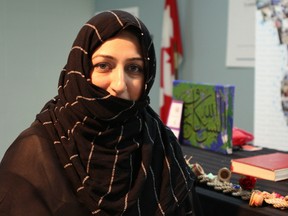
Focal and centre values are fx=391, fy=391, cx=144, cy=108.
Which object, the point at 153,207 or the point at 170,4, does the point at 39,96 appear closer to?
the point at 170,4

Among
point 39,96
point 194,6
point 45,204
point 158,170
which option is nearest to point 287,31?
point 194,6

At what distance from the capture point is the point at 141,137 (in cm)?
100

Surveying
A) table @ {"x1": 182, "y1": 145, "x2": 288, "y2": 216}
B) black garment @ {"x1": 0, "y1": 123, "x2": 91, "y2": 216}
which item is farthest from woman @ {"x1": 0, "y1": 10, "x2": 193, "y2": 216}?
table @ {"x1": 182, "y1": 145, "x2": 288, "y2": 216}

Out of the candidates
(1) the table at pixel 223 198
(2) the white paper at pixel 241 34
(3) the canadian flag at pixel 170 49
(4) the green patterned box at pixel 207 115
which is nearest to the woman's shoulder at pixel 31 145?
(1) the table at pixel 223 198

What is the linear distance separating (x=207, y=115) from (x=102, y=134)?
0.62 m

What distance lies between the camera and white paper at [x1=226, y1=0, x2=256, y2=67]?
2.30 metres

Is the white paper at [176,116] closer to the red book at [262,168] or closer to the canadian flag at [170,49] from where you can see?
the red book at [262,168]

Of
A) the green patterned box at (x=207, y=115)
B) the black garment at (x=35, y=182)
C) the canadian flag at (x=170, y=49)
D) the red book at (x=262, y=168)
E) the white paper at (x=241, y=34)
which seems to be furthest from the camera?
the canadian flag at (x=170, y=49)

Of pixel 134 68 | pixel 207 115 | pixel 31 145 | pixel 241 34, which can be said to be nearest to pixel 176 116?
pixel 207 115

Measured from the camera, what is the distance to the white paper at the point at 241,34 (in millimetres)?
2301

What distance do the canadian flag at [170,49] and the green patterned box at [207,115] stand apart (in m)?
1.18

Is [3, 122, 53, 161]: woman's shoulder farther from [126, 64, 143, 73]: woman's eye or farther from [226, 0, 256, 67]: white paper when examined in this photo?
[226, 0, 256, 67]: white paper

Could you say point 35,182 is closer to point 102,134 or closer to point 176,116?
point 102,134

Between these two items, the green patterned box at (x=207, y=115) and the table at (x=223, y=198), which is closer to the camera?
the table at (x=223, y=198)
